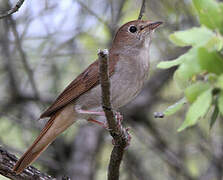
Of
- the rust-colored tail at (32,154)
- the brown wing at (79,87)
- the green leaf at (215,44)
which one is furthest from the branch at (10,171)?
the green leaf at (215,44)

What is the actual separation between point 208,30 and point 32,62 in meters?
6.77

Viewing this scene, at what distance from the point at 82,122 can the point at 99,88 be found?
3.69 m

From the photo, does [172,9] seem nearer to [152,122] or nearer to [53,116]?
[152,122]

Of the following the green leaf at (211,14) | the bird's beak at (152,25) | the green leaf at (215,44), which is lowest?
the bird's beak at (152,25)

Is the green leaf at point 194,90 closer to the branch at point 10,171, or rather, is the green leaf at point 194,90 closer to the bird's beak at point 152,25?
the branch at point 10,171

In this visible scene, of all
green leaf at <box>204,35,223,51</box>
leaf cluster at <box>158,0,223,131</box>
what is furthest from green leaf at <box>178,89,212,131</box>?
green leaf at <box>204,35,223,51</box>

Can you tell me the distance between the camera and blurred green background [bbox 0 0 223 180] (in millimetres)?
7578

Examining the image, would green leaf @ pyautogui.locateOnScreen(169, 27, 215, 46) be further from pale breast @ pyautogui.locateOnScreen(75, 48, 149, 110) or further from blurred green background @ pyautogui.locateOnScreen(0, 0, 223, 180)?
blurred green background @ pyautogui.locateOnScreen(0, 0, 223, 180)

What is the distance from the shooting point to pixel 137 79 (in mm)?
5086

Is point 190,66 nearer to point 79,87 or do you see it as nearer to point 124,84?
point 124,84

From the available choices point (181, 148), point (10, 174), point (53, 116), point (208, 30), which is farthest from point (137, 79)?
A: point (181, 148)

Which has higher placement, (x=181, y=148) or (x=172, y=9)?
(x=172, y=9)

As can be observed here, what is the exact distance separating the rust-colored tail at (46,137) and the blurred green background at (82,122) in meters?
2.07

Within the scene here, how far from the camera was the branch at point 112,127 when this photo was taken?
323cm
